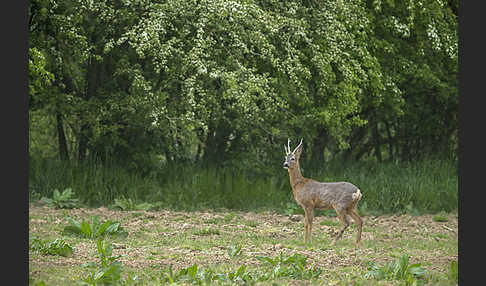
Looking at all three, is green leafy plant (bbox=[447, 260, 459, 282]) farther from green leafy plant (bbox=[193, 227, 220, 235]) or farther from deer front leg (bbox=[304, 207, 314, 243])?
green leafy plant (bbox=[193, 227, 220, 235])

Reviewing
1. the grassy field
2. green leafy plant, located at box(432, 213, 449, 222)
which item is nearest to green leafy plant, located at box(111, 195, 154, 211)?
the grassy field

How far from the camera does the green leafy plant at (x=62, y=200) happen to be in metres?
11.0

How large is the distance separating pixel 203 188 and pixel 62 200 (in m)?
2.44

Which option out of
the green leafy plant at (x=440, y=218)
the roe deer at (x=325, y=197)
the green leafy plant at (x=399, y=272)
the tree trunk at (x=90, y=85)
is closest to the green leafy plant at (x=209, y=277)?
the green leafy plant at (x=399, y=272)

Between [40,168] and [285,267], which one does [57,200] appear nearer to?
[40,168]

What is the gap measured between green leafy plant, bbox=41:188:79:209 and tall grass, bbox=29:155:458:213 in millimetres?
527

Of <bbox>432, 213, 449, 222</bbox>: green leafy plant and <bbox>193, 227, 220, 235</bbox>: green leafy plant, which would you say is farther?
<bbox>432, 213, 449, 222</bbox>: green leafy plant

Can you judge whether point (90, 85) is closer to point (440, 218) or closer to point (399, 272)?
point (440, 218)

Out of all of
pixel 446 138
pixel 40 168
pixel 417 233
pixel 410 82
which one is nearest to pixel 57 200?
pixel 40 168

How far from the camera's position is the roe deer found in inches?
310

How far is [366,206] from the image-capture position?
1167 centimetres

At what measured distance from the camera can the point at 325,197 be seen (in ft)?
26.4

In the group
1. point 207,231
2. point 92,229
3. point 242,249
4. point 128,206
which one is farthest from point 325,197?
point 128,206

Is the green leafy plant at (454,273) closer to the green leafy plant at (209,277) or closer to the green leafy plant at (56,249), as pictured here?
the green leafy plant at (209,277)
